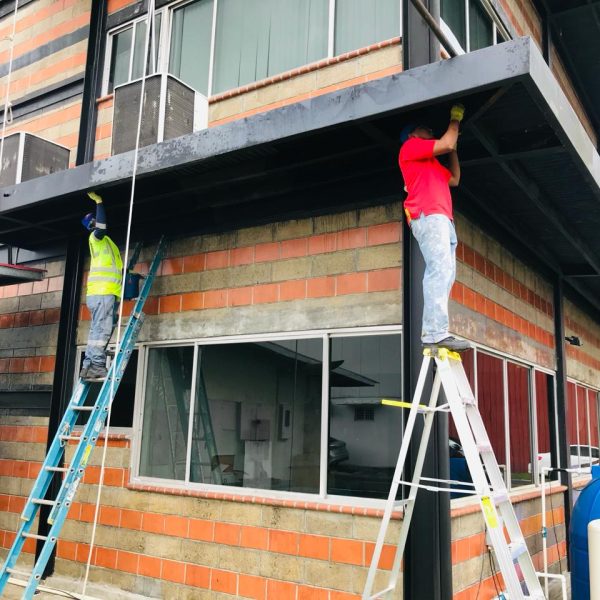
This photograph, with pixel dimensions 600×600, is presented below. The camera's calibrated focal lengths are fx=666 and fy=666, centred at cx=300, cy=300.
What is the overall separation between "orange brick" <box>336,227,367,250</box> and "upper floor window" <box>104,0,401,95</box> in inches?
77.6

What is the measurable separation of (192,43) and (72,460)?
511 cm

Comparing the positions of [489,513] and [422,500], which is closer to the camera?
[489,513]

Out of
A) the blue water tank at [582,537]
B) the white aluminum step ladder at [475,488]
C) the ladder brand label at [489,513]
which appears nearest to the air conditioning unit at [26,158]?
the white aluminum step ladder at [475,488]

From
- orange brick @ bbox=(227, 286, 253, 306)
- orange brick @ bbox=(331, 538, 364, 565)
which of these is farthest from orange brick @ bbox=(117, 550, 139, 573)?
orange brick @ bbox=(227, 286, 253, 306)

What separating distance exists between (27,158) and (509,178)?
575cm

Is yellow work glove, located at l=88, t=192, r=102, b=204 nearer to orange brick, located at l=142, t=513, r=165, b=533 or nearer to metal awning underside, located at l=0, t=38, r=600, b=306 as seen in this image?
metal awning underside, located at l=0, t=38, r=600, b=306

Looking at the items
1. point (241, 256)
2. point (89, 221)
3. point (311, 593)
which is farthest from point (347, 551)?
point (89, 221)

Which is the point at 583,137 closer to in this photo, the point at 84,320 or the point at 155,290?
the point at 155,290

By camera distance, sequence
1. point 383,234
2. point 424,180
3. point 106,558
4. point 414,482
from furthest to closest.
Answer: point 106,558 → point 383,234 → point 424,180 → point 414,482

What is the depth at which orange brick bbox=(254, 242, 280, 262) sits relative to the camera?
6641mm

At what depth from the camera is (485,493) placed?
13.3 ft

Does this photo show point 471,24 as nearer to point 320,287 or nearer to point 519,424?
point 320,287

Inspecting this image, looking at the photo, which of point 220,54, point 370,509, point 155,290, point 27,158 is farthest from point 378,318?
point 27,158

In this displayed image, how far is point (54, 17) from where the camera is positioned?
9.73 meters
